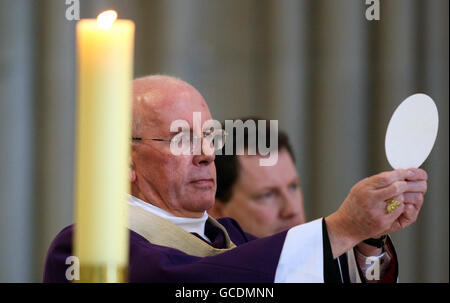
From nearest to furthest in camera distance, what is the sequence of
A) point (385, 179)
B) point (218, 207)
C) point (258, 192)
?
point (385, 179), point (218, 207), point (258, 192)

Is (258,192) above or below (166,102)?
below

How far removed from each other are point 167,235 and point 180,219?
5 cm

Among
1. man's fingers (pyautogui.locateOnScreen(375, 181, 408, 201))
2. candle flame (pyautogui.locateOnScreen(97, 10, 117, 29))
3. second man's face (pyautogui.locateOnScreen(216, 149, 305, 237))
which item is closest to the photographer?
candle flame (pyautogui.locateOnScreen(97, 10, 117, 29))

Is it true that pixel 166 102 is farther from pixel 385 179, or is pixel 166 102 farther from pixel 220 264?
pixel 385 179

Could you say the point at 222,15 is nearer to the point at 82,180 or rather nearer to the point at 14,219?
the point at 14,219

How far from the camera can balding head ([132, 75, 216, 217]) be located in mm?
1472

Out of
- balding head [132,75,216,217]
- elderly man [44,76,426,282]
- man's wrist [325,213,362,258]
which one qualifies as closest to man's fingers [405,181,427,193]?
elderly man [44,76,426,282]

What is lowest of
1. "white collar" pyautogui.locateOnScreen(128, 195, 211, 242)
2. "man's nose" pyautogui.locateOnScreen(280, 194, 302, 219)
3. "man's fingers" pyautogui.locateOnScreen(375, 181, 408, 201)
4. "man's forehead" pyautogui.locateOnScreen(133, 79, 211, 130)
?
"man's nose" pyautogui.locateOnScreen(280, 194, 302, 219)

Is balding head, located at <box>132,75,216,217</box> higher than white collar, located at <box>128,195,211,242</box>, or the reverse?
balding head, located at <box>132,75,216,217</box>

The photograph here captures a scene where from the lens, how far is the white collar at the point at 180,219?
1508 mm

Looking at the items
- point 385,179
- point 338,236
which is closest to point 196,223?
point 338,236

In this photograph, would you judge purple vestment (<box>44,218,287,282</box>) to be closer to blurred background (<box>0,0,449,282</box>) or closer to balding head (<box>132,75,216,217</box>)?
balding head (<box>132,75,216,217</box>)

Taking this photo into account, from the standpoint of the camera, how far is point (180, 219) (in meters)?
1.50

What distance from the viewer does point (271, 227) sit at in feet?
7.35
